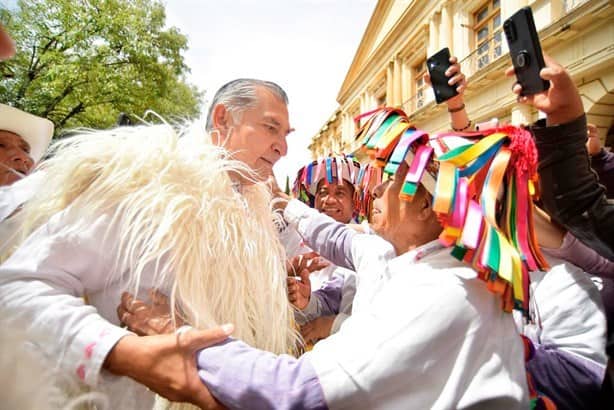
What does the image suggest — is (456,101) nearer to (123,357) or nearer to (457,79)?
(457,79)

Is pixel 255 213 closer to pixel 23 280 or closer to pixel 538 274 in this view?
pixel 23 280

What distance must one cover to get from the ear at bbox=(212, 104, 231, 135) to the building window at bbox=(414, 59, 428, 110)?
→ 14435 mm

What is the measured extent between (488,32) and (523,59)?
12156 millimetres

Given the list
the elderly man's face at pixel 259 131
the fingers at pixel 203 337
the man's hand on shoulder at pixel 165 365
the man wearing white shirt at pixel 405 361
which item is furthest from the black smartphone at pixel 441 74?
the man's hand on shoulder at pixel 165 365

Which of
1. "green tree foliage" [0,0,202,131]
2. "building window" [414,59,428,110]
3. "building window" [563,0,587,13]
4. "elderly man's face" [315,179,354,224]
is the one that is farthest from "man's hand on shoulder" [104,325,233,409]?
"building window" [414,59,428,110]

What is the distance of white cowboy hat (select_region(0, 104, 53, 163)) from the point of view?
8.20ft

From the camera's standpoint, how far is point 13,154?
2.57 m

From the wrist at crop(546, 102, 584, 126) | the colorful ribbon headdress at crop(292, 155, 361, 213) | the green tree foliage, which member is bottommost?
the colorful ribbon headdress at crop(292, 155, 361, 213)

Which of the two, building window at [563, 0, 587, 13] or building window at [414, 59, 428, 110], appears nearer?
building window at [563, 0, 587, 13]

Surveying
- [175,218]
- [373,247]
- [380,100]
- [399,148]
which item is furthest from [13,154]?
[380,100]

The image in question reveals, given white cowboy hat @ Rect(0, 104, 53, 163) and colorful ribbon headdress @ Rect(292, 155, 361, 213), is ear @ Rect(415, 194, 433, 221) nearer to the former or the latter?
colorful ribbon headdress @ Rect(292, 155, 361, 213)

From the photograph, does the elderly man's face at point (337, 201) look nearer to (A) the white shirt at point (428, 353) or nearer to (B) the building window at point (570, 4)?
A: (A) the white shirt at point (428, 353)

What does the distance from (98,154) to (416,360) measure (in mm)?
1236

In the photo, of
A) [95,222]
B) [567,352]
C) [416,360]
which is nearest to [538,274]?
[567,352]
